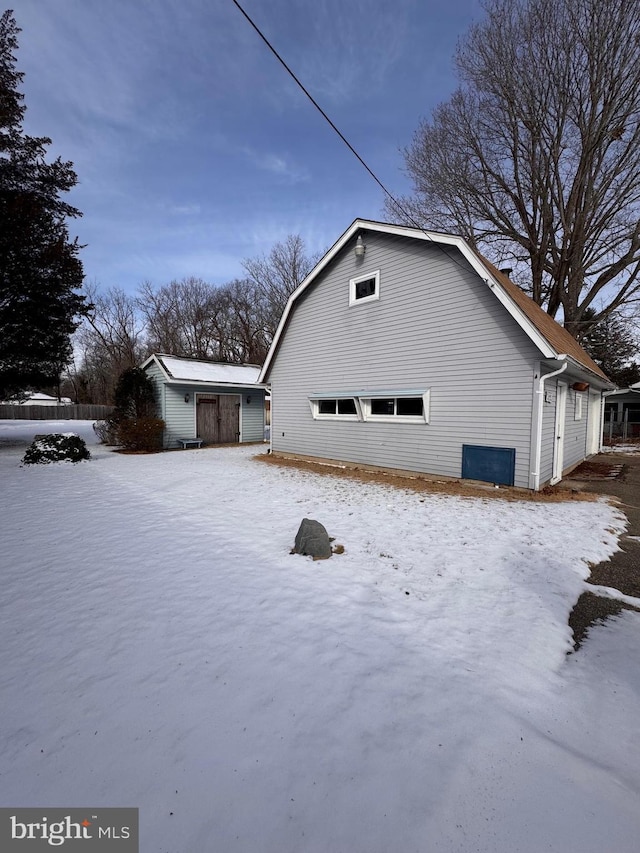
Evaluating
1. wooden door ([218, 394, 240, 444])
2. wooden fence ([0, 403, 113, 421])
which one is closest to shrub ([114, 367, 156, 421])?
wooden door ([218, 394, 240, 444])

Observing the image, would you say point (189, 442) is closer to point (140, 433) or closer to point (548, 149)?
point (140, 433)

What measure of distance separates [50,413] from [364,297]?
42271 mm

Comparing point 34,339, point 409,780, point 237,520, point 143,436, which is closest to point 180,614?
point 409,780

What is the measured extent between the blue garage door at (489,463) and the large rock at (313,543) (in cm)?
464

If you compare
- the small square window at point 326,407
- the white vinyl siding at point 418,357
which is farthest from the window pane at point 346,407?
the white vinyl siding at point 418,357

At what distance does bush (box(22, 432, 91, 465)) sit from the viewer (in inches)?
427

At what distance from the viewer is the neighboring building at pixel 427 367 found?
7180 mm

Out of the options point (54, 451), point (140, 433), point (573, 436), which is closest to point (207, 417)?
point (140, 433)

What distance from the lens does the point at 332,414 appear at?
1084 centimetres

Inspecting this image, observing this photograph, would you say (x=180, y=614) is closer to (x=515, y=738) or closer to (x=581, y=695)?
(x=515, y=738)

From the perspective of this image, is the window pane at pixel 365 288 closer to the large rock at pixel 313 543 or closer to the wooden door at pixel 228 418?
the large rock at pixel 313 543

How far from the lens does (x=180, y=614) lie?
3096mm

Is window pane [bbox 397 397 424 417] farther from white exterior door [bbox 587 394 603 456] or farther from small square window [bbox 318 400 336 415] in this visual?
white exterior door [bbox 587 394 603 456]

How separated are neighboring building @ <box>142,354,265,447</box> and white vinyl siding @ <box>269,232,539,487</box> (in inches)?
190
